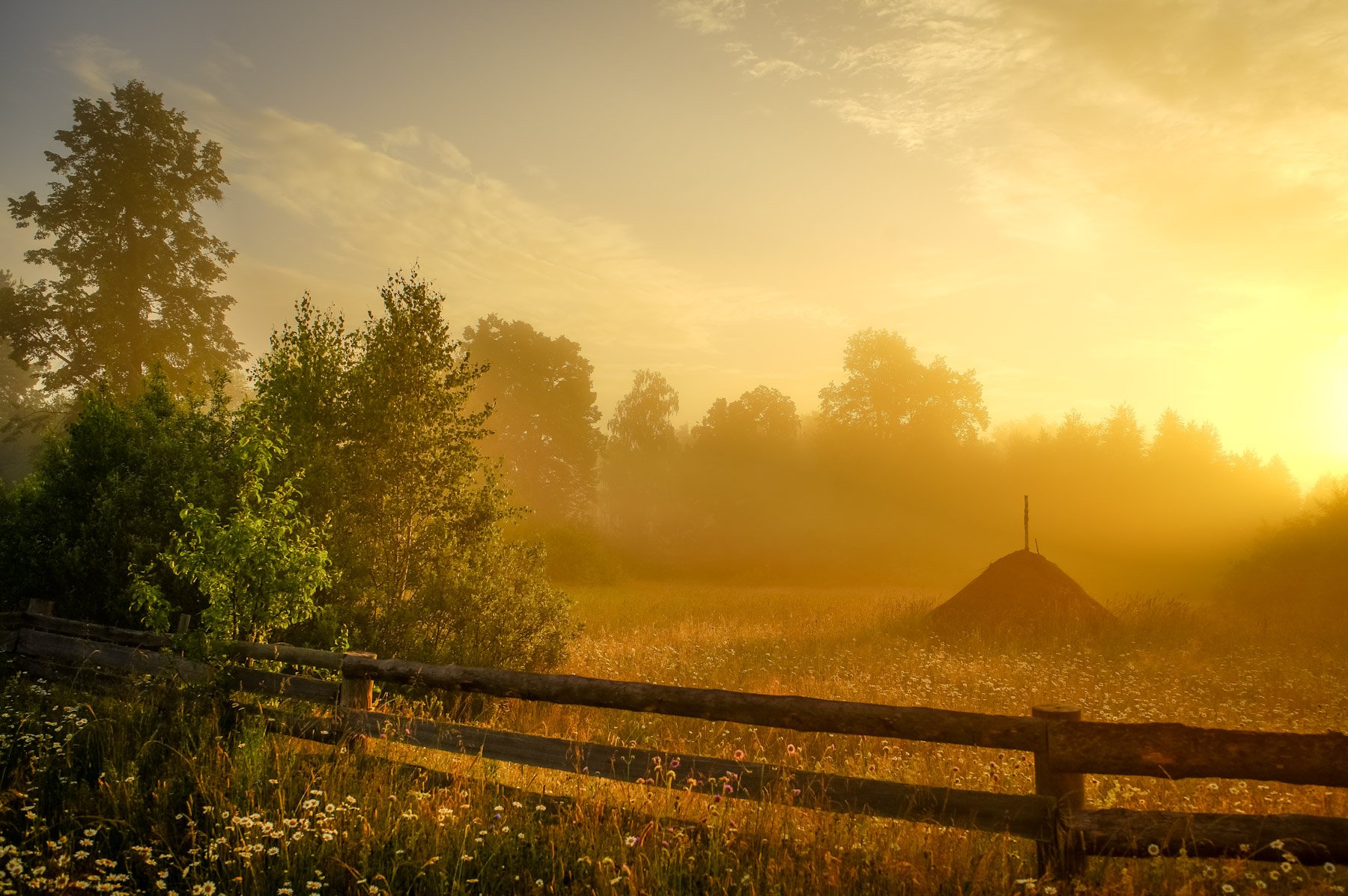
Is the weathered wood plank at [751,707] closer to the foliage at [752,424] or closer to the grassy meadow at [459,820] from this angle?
the grassy meadow at [459,820]

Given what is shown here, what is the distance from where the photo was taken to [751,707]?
16.0ft

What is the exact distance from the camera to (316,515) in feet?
45.4

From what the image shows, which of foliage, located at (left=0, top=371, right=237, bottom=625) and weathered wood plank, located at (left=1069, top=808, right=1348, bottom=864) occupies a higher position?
foliage, located at (left=0, top=371, right=237, bottom=625)

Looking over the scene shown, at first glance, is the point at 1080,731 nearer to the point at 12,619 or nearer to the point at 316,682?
the point at 316,682

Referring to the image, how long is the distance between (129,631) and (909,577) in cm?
4334

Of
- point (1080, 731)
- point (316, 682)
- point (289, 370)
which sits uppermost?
point (289, 370)

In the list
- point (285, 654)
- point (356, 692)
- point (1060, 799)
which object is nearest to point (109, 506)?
point (285, 654)

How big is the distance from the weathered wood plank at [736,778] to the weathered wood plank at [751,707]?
315mm

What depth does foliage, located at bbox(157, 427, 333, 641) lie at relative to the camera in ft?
22.4

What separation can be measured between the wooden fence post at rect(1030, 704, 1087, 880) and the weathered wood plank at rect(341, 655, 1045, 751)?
141 millimetres

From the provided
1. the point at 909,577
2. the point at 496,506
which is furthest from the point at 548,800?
the point at 909,577

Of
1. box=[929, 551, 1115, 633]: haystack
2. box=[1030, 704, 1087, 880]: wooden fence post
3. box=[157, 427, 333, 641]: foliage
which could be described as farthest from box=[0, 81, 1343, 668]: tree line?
box=[929, 551, 1115, 633]: haystack

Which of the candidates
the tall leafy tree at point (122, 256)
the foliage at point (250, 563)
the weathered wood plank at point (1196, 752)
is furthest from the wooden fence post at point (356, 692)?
the tall leafy tree at point (122, 256)

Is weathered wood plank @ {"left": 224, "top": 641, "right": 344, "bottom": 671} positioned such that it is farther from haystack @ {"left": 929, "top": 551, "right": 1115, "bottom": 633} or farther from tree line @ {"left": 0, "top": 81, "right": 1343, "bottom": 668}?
haystack @ {"left": 929, "top": 551, "right": 1115, "bottom": 633}
